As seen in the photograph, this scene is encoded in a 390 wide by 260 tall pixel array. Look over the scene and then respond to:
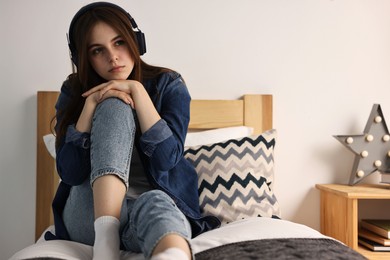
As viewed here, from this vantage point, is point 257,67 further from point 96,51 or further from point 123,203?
point 123,203

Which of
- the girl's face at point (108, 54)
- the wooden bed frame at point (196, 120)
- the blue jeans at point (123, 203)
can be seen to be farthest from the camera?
the wooden bed frame at point (196, 120)

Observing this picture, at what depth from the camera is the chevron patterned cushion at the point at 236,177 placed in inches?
66.2

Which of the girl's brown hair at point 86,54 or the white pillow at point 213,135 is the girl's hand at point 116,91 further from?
the white pillow at point 213,135

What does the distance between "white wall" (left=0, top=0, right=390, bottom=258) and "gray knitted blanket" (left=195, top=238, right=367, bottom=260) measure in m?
0.96

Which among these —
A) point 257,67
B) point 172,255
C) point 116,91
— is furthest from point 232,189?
point 172,255

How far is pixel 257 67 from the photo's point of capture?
2.19 metres

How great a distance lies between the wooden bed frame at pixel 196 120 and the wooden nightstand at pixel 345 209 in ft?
1.24

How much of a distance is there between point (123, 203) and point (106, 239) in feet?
0.46

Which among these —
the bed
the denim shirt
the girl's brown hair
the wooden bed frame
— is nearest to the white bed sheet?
the bed

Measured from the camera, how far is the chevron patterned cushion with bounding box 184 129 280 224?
66.2 inches

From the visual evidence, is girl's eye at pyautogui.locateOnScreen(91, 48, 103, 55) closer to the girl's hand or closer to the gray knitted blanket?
the girl's hand

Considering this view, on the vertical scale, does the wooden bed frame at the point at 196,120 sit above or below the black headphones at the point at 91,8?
below

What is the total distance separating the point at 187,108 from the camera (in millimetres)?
1536

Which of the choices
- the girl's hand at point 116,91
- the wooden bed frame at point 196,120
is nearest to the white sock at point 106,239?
the girl's hand at point 116,91
